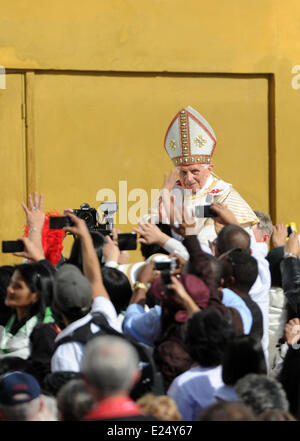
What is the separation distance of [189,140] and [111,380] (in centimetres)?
466

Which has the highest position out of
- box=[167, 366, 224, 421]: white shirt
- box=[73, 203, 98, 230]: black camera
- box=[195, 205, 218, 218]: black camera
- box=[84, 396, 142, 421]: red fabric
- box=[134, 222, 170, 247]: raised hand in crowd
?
box=[195, 205, 218, 218]: black camera

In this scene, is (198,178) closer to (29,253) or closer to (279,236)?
(279,236)

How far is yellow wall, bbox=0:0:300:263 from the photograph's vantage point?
893 centimetres

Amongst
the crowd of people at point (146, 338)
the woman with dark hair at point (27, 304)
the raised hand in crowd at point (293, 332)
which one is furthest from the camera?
the raised hand in crowd at point (293, 332)

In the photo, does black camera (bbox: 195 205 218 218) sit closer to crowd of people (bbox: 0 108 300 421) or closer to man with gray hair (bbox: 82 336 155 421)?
crowd of people (bbox: 0 108 300 421)

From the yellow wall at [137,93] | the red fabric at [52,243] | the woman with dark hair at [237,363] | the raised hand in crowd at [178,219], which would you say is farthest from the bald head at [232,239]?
the yellow wall at [137,93]

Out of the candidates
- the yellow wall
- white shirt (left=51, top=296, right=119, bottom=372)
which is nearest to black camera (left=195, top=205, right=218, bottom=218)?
white shirt (left=51, top=296, right=119, bottom=372)

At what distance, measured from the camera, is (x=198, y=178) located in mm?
6742

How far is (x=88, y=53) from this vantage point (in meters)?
9.01

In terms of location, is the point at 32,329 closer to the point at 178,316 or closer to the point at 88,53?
the point at 178,316

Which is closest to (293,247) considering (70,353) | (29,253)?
(29,253)

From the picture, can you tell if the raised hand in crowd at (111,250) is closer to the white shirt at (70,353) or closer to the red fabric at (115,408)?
the white shirt at (70,353)

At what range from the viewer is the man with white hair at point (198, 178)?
635 centimetres
